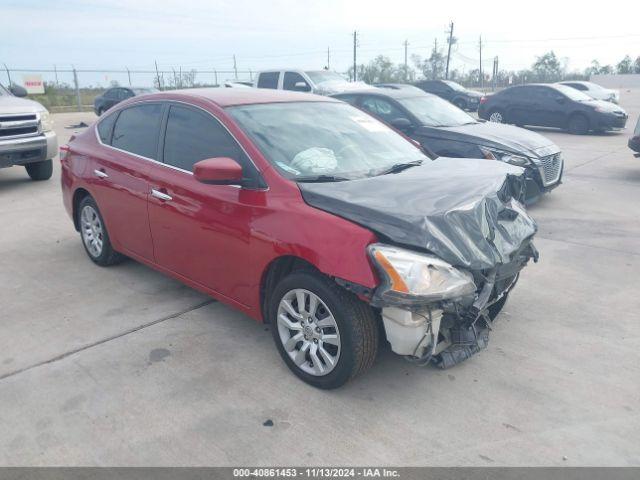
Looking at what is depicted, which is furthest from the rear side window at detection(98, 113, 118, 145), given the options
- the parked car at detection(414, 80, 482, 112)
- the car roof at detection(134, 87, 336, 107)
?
the parked car at detection(414, 80, 482, 112)

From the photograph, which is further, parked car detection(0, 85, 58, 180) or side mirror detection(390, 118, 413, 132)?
parked car detection(0, 85, 58, 180)

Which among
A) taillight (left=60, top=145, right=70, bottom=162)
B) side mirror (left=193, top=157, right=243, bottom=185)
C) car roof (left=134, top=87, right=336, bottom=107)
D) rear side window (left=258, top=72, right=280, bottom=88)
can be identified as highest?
car roof (left=134, top=87, right=336, bottom=107)

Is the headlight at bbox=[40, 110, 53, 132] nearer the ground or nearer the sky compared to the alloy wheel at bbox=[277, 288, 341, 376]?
nearer the sky

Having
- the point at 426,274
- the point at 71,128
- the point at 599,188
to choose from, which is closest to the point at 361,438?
the point at 426,274

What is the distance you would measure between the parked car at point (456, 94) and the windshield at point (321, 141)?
20049 mm

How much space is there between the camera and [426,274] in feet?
9.47

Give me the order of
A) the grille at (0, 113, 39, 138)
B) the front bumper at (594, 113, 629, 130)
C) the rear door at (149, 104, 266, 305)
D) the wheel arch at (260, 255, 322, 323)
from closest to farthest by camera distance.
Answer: the wheel arch at (260, 255, 322, 323) < the rear door at (149, 104, 266, 305) < the grille at (0, 113, 39, 138) < the front bumper at (594, 113, 629, 130)

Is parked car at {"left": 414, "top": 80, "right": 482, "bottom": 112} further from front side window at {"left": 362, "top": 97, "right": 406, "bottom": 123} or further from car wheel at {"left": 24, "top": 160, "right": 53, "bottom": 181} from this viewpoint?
car wheel at {"left": 24, "top": 160, "right": 53, "bottom": 181}

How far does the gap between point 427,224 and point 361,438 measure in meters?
1.20

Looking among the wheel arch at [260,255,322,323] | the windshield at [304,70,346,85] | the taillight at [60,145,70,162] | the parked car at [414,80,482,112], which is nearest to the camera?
the wheel arch at [260,255,322,323]

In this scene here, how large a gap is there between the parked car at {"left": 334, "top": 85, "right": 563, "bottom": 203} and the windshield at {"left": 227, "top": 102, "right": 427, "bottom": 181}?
262 centimetres

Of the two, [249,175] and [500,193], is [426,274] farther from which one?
[249,175]

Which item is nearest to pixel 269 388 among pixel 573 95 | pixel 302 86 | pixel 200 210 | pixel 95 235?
pixel 200 210

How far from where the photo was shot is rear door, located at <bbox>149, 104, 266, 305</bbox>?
363cm
